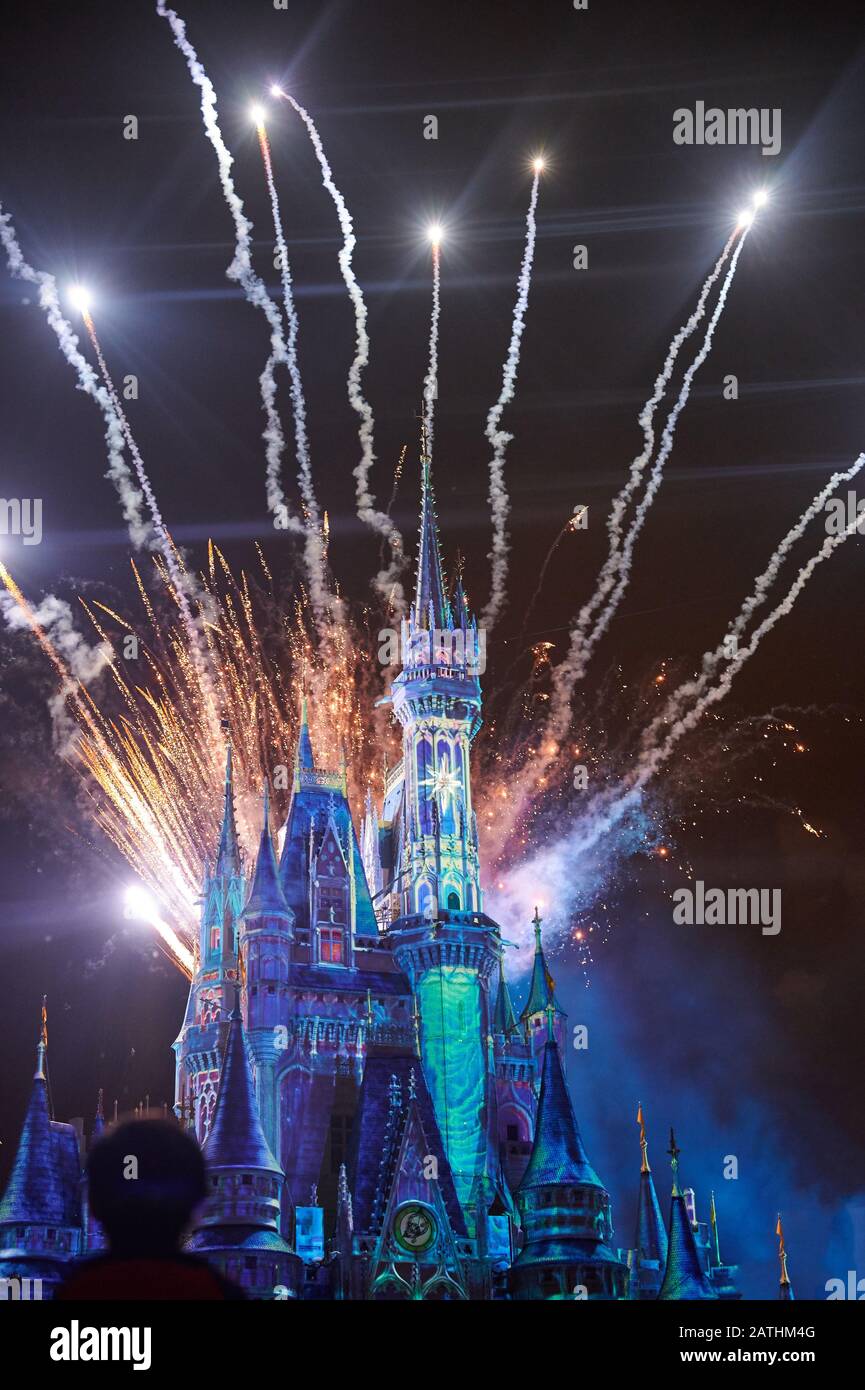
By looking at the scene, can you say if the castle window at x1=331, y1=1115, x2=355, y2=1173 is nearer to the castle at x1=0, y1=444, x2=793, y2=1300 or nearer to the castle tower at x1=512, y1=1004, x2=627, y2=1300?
the castle at x1=0, y1=444, x2=793, y2=1300

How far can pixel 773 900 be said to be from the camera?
57.3 metres

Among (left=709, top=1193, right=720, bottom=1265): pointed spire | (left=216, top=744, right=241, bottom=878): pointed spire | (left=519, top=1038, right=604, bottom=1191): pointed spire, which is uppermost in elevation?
(left=216, top=744, right=241, bottom=878): pointed spire

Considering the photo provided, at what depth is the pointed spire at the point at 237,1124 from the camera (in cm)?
4894

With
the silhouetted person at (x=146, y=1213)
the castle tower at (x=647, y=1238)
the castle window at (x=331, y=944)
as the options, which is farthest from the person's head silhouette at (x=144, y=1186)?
the castle tower at (x=647, y=1238)

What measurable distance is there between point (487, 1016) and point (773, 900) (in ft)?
33.9

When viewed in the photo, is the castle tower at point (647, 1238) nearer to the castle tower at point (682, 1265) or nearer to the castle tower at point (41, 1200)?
the castle tower at point (682, 1265)

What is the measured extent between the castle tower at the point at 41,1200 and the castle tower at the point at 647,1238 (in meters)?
19.6

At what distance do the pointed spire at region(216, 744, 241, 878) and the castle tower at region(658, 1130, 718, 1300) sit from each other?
18.6m

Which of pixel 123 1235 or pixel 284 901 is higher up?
pixel 284 901

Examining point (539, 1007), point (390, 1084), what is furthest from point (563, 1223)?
point (539, 1007)

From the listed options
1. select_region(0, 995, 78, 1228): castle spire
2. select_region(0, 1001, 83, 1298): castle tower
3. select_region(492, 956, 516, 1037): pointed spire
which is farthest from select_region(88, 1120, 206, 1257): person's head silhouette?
select_region(492, 956, 516, 1037): pointed spire

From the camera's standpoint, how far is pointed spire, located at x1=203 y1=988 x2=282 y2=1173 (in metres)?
48.9
